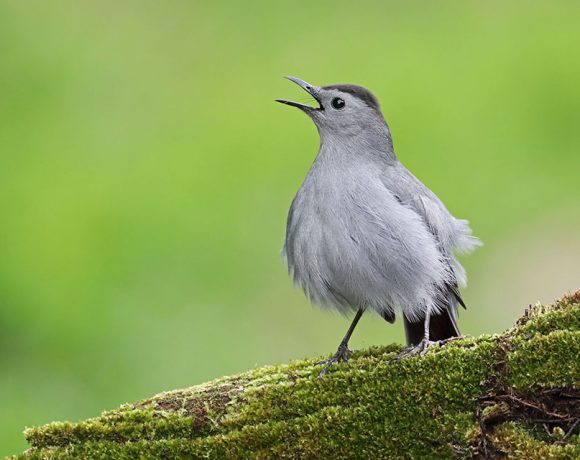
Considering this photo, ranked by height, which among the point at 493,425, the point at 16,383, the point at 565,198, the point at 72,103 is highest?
the point at 72,103

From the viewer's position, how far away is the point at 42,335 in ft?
31.3

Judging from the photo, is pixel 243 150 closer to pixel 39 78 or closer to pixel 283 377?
pixel 39 78

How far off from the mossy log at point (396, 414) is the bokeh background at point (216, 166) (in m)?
3.49

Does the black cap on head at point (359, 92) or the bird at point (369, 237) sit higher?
the black cap on head at point (359, 92)

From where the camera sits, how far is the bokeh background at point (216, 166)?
9.48 m

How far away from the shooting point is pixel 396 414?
479 cm

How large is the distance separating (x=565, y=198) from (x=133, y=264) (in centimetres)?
463

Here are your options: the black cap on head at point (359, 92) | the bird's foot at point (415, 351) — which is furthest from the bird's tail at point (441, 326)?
the black cap on head at point (359, 92)

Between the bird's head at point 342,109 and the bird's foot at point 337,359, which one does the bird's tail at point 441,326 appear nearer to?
the bird's foot at point 337,359

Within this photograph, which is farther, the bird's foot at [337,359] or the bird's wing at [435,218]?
the bird's wing at [435,218]

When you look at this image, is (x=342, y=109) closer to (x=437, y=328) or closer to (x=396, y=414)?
(x=437, y=328)

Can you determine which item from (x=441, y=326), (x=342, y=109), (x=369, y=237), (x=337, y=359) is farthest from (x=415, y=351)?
(x=342, y=109)

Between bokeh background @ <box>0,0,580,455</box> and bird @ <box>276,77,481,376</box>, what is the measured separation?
2934 millimetres

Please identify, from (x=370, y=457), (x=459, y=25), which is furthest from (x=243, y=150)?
(x=370, y=457)
